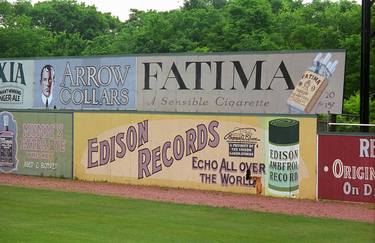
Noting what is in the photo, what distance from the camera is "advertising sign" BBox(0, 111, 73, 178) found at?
26.7m

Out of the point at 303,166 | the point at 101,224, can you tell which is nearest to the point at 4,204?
the point at 101,224

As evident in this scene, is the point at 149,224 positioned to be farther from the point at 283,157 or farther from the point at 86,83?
the point at 86,83

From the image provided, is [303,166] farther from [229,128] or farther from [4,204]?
[4,204]

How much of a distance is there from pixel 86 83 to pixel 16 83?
4.01 meters

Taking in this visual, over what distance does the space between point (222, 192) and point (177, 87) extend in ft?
18.5

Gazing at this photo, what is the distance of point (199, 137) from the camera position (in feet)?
75.9

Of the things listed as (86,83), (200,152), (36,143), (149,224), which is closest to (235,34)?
(86,83)

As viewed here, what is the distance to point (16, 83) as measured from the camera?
3070 cm

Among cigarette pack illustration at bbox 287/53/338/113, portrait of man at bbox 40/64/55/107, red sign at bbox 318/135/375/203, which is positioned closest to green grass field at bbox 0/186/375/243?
red sign at bbox 318/135/375/203

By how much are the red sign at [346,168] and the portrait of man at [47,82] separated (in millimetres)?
13702

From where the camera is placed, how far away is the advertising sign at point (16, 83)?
30.3 m

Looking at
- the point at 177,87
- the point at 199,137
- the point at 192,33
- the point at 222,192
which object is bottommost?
the point at 222,192

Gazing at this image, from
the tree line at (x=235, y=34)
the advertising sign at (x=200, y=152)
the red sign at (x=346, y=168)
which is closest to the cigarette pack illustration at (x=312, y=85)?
the advertising sign at (x=200, y=152)

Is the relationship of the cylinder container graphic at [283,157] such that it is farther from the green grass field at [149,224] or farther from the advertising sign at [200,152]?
the green grass field at [149,224]
